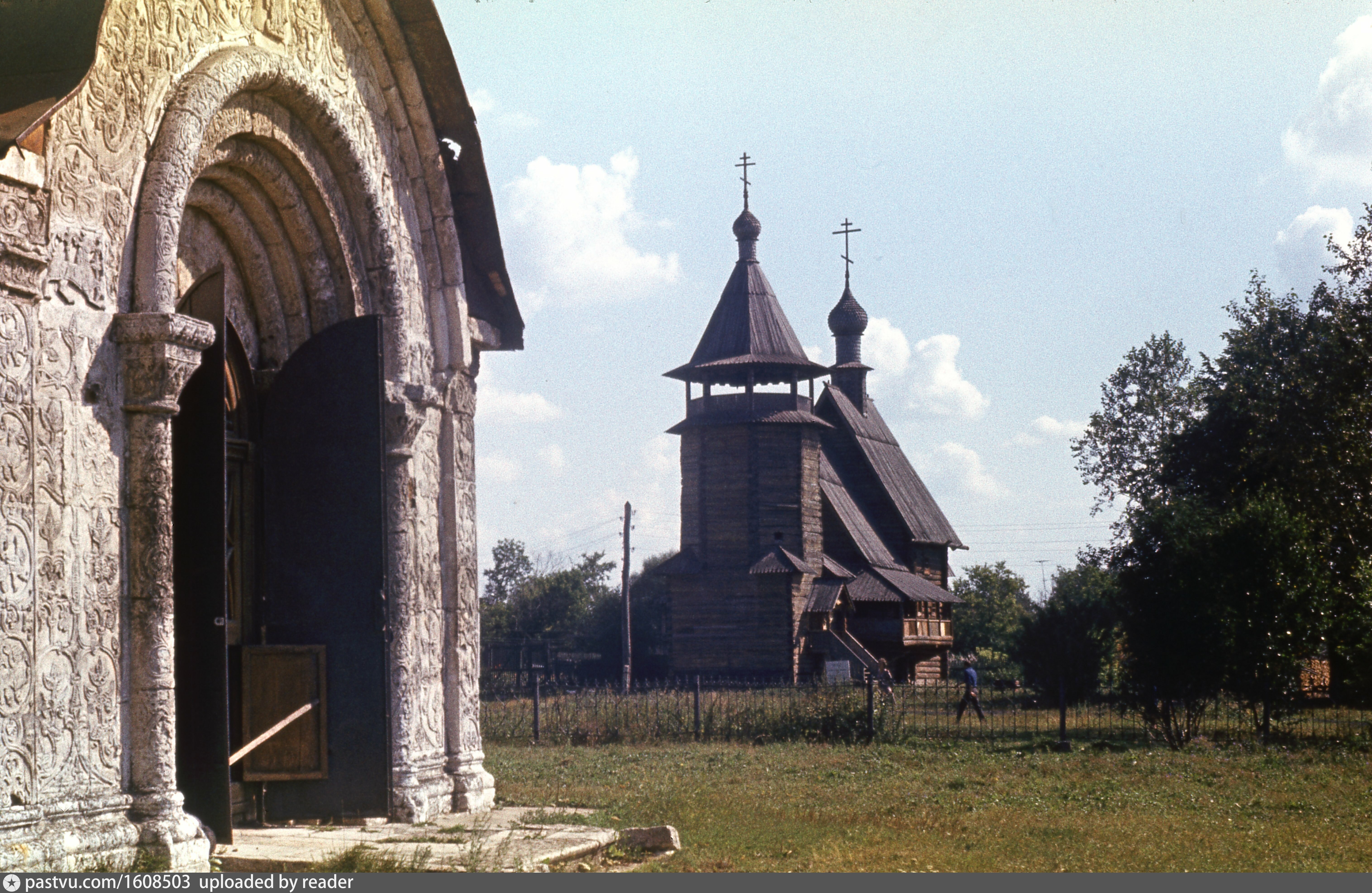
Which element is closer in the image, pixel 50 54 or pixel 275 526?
pixel 50 54

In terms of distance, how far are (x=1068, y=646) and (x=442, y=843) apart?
26129 millimetres

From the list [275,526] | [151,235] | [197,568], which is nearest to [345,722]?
[275,526]

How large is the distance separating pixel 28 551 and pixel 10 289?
1138mm

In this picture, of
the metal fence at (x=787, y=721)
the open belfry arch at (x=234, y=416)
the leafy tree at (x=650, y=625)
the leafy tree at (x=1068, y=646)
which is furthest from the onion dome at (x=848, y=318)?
the open belfry arch at (x=234, y=416)

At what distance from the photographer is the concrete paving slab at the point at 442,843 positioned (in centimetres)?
693

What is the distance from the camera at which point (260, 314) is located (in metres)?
9.06

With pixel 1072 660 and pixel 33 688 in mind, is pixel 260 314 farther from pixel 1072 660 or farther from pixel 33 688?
pixel 1072 660

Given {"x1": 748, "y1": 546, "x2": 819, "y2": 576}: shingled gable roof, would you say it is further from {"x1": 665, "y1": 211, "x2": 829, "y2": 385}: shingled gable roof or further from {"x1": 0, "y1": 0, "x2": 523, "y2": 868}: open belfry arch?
{"x1": 0, "y1": 0, "x2": 523, "y2": 868}: open belfry arch

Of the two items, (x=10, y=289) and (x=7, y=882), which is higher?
(x=10, y=289)

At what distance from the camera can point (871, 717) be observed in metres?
19.3

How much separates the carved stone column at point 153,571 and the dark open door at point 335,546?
1840mm

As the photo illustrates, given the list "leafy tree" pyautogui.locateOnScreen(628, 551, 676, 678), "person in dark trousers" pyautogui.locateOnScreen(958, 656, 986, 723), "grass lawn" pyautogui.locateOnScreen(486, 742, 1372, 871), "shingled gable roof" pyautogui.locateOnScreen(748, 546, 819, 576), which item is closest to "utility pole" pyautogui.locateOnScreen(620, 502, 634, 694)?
"leafy tree" pyautogui.locateOnScreen(628, 551, 676, 678)

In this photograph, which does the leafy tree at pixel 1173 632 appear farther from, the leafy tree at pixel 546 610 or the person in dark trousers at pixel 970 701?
the leafy tree at pixel 546 610

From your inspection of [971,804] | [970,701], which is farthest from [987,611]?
[971,804]
